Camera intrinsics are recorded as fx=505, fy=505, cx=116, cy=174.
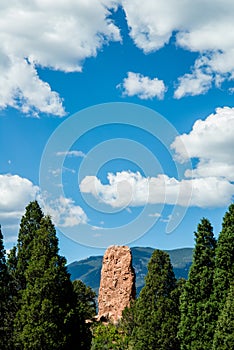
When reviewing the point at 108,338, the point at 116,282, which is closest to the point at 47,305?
the point at 108,338

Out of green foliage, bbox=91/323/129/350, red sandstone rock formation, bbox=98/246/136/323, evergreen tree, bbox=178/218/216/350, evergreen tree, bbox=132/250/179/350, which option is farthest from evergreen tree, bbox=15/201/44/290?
red sandstone rock formation, bbox=98/246/136/323

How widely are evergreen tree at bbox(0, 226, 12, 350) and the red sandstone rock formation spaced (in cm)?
2170

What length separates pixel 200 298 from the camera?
24.5 meters

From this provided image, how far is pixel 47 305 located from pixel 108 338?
16429mm

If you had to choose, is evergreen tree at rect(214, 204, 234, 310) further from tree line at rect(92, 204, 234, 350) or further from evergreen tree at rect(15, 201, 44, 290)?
evergreen tree at rect(15, 201, 44, 290)

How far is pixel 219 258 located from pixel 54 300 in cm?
813

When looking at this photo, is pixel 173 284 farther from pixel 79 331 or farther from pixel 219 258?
pixel 79 331

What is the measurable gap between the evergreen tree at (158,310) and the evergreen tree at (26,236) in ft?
21.1

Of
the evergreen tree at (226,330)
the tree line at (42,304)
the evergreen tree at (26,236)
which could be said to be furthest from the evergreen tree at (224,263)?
the evergreen tree at (26,236)

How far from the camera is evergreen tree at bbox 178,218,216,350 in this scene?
23812mm

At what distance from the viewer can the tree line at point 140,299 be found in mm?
21594

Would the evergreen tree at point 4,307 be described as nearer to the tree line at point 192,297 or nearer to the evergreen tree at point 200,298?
the tree line at point 192,297

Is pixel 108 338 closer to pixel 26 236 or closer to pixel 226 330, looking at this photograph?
pixel 26 236

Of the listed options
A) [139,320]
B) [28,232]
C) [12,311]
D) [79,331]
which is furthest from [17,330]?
[139,320]
